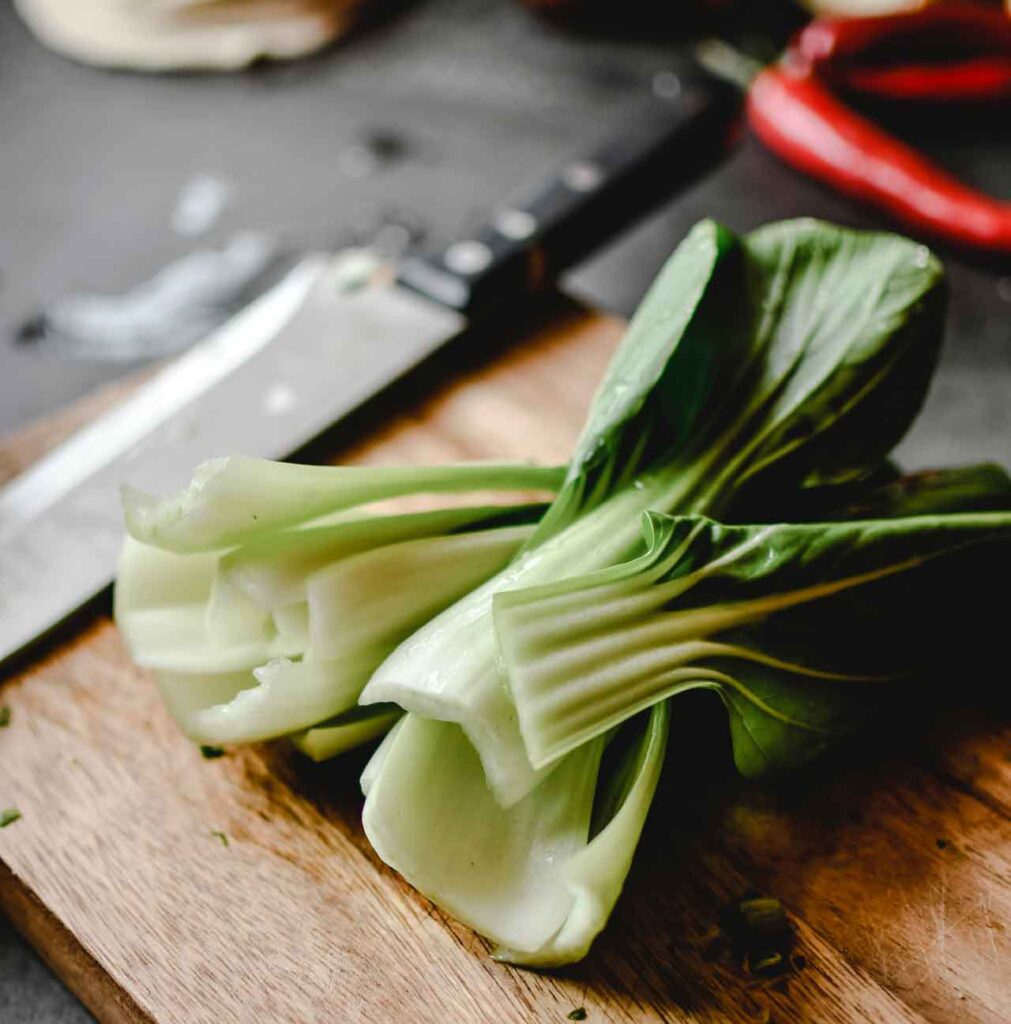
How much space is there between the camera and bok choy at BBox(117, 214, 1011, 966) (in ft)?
3.22

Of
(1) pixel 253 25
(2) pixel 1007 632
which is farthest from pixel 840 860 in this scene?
(1) pixel 253 25

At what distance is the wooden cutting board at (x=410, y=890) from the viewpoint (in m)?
0.98

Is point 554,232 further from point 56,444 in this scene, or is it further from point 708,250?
point 56,444

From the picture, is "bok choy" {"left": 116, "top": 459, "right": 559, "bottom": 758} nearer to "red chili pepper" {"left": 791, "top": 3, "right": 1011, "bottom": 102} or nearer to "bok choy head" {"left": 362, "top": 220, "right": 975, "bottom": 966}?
"bok choy head" {"left": 362, "top": 220, "right": 975, "bottom": 966}

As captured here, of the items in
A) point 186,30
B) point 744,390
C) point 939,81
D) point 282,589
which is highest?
point 186,30

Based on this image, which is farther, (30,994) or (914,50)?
(914,50)

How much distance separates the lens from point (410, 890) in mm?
1057

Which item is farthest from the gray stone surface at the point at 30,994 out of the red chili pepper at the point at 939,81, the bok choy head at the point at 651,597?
the red chili pepper at the point at 939,81

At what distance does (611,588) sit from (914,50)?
5.52 ft

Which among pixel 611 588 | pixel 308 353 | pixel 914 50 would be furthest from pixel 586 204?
pixel 914 50

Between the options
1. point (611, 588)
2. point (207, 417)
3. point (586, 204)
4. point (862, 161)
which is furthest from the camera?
point (862, 161)

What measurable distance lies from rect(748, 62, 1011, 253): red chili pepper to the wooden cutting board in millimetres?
992

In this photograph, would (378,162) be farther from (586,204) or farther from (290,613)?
(290,613)

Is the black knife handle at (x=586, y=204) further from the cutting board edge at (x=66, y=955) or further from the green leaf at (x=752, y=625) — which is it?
the cutting board edge at (x=66, y=955)
